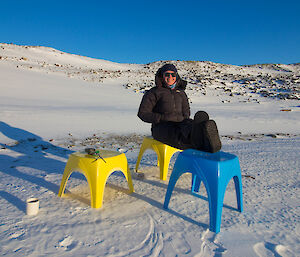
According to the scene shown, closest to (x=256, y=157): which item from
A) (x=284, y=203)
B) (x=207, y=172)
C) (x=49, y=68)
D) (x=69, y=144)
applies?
(x=284, y=203)

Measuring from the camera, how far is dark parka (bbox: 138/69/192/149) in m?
3.28

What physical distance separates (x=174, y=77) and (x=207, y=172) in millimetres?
2048

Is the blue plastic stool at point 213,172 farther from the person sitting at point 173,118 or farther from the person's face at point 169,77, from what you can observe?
the person's face at point 169,77

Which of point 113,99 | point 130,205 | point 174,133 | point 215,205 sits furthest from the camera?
point 113,99

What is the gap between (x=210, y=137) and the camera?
2449 millimetres

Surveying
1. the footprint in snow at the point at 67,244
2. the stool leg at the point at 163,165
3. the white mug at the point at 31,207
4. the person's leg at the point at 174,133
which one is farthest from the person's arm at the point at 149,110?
the footprint in snow at the point at 67,244

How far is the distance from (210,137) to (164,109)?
1.43 metres

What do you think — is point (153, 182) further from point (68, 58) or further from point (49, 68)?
point (68, 58)

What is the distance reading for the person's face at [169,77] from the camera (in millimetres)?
3777

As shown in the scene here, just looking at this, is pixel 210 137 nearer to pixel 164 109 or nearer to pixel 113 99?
Answer: pixel 164 109

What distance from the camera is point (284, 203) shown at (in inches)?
116

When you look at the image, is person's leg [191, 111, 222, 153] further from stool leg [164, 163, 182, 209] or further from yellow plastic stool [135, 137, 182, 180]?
yellow plastic stool [135, 137, 182, 180]

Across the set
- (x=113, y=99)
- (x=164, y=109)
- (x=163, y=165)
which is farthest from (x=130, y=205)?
(x=113, y=99)

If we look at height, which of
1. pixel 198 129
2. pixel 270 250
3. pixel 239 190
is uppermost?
pixel 198 129
